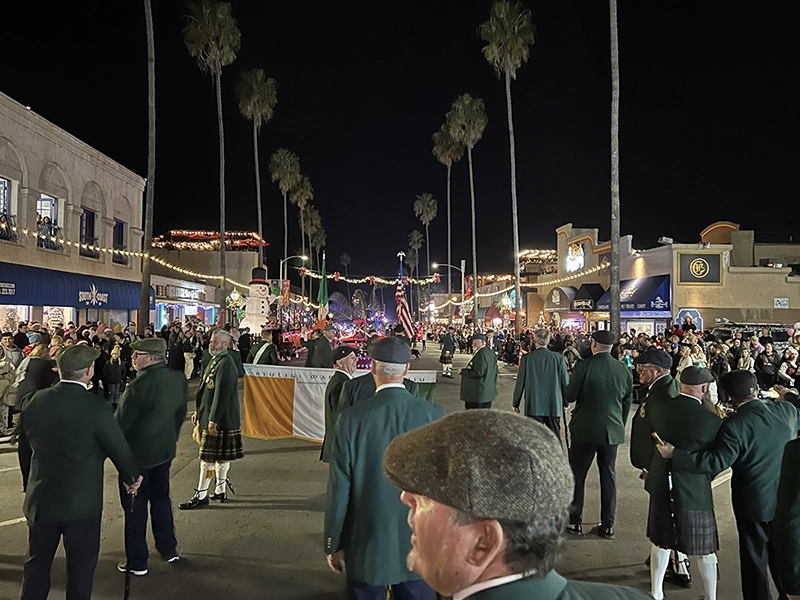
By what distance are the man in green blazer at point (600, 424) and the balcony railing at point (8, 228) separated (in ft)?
64.7

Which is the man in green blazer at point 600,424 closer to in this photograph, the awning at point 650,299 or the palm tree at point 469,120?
the awning at point 650,299

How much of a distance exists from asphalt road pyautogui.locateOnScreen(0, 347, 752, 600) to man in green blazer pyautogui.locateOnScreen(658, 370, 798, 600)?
A: 2.75 ft

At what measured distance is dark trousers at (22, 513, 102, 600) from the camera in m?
3.86

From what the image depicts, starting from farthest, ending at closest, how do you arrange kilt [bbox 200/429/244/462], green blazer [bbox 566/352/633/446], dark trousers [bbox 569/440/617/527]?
kilt [bbox 200/429/244/462]
green blazer [bbox 566/352/633/446]
dark trousers [bbox 569/440/617/527]

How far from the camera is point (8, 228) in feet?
62.1

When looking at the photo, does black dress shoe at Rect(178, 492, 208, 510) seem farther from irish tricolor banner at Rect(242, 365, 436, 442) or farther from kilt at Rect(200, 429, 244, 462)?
irish tricolor banner at Rect(242, 365, 436, 442)

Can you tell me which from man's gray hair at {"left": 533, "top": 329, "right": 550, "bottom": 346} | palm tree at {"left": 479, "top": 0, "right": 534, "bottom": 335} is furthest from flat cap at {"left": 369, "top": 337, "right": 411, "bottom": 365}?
palm tree at {"left": 479, "top": 0, "right": 534, "bottom": 335}

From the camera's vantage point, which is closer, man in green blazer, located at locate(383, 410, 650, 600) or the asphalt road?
man in green blazer, located at locate(383, 410, 650, 600)

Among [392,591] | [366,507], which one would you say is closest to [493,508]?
[366,507]

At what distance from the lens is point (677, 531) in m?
4.37

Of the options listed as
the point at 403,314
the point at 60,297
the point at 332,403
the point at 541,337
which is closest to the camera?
the point at 332,403

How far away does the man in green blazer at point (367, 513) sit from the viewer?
10.1 ft

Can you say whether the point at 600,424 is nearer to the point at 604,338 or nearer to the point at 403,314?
the point at 604,338

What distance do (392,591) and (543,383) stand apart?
4.78 metres
